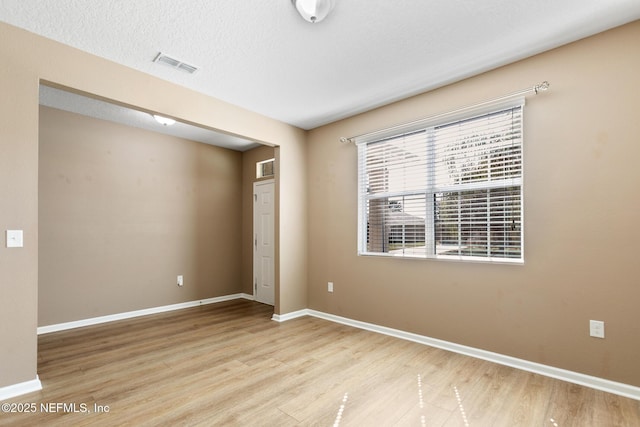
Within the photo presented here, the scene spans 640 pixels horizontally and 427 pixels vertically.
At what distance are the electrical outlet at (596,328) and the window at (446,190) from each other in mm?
649

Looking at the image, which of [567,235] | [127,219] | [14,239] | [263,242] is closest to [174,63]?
[14,239]

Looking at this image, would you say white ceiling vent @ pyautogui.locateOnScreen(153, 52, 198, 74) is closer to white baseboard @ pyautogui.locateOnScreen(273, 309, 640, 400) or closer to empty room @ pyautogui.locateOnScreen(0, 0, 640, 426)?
empty room @ pyautogui.locateOnScreen(0, 0, 640, 426)

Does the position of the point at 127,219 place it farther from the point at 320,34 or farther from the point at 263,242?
the point at 320,34

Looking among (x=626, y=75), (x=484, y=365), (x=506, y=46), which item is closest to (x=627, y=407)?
(x=484, y=365)

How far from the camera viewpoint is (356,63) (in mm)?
2771

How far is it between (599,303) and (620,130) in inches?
50.1

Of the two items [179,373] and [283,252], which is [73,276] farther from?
[283,252]

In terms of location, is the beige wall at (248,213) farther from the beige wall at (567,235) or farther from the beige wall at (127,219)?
the beige wall at (567,235)

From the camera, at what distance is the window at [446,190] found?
2.76m

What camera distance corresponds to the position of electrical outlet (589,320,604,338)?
7.50 feet

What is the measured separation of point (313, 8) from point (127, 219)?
12.5 ft

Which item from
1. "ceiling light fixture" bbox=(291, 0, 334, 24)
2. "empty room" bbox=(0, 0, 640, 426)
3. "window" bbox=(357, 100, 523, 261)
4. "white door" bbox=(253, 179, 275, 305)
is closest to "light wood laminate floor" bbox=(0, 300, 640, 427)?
"empty room" bbox=(0, 0, 640, 426)

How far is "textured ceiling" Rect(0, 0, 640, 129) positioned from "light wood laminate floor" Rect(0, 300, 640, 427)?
265cm

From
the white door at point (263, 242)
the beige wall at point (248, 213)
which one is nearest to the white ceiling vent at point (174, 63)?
the white door at point (263, 242)
